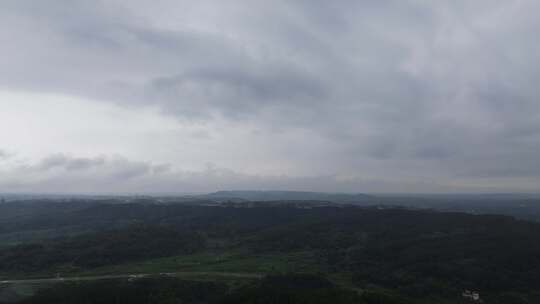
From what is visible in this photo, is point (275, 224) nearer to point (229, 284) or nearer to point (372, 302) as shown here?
point (229, 284)

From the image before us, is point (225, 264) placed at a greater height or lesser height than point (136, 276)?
greater

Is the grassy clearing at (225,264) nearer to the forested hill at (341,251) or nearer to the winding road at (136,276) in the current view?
the forested hill at (341,251)

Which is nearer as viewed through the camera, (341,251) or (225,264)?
(225,264)

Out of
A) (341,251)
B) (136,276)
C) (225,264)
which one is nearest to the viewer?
(136,276)

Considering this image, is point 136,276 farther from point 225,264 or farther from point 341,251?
point 341,251

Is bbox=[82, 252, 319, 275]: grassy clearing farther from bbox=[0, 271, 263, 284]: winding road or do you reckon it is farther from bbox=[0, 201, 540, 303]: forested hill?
bbox=[0, 271, 263, 284]: winding road

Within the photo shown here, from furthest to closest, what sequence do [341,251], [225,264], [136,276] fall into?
[341,251] < [225,264] < [136,276]

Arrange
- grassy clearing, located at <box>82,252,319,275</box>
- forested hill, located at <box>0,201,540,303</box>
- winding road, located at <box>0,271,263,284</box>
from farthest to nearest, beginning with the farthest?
grassy clearing, located at <box>82,252,319,275</box> < forested hill, located at <box>0,201,540,303</box> < winding road, located at <box>0,271,263,284</box>

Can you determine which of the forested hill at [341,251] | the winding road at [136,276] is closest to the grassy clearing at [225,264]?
the forested hill at [341,251]

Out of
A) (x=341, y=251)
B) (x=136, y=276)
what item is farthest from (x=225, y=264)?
(x=341, y=251)

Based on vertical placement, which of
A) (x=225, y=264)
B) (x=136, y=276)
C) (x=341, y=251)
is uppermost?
(x=341, y=251)

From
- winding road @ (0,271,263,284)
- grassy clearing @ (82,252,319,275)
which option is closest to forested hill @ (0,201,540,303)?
grassy clearing @ (82,252,319,275)

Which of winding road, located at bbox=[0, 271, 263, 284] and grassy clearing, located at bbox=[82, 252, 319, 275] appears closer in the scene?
winding road, located at bbox=[0, 271, 263, 284]
